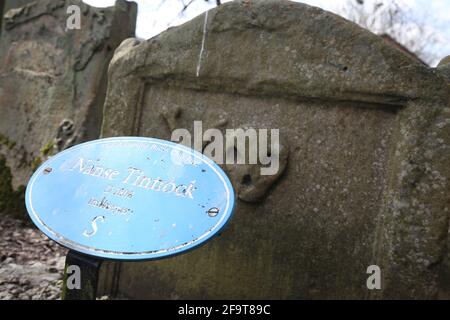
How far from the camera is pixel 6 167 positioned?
152 inches

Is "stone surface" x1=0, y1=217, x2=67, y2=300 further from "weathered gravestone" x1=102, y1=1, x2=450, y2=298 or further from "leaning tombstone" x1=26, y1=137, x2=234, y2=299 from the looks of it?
"leaning tombstone" x1=26, y1=137, x2=234, y2=299

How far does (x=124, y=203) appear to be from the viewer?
157 cm

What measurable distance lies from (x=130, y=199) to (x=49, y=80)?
2672mm

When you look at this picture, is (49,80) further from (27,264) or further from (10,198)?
(27,264)

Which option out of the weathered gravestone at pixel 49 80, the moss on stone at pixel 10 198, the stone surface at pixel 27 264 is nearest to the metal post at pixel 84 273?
the stone surface at pixel 27 264

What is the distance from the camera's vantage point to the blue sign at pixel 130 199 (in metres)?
1.44

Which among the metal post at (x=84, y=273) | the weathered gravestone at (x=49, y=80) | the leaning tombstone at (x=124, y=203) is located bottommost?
the metal post at (x=84, y=273)

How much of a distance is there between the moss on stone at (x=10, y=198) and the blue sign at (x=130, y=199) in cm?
219

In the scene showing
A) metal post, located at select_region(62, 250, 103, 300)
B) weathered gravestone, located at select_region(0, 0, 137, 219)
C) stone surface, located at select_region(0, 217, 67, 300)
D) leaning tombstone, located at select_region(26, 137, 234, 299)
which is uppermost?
weathered gravestone, located at select_region(0, 0, 137, 219)

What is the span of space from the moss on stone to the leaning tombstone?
2.19 metres

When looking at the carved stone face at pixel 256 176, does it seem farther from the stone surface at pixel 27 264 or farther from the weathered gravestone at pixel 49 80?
the weathered gravestone at pixel 49 80

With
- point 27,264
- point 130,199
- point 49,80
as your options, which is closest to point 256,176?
point 130,199

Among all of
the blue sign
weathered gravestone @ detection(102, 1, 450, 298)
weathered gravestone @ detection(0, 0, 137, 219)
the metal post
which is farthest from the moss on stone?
the metal post

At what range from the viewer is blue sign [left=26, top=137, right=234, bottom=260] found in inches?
56.7
